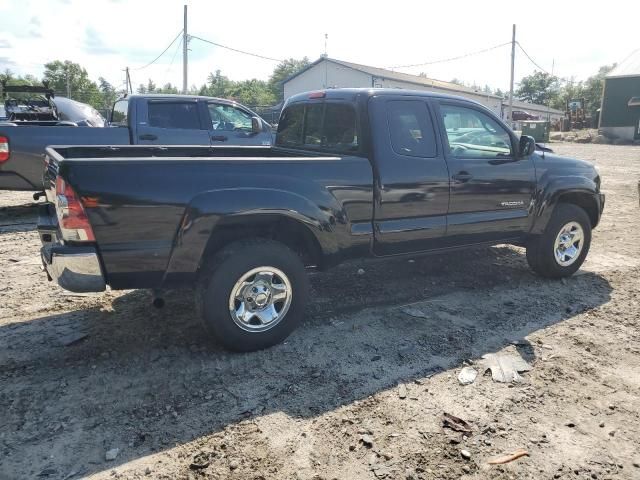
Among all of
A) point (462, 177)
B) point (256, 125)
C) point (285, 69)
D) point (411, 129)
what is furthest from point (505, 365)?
point (285, 69)

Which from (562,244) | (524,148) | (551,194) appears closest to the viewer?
(524,148)

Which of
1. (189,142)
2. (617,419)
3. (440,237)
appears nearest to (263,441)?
(617,419)

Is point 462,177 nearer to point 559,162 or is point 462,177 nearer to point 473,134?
point 473,134

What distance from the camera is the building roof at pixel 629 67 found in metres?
36.4

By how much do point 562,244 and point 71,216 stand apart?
187 inches

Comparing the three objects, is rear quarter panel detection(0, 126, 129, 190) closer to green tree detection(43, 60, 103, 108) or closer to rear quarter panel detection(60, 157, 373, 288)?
rear quarter panel detection(60, 157, 373, 288)

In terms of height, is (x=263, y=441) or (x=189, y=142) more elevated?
(x=189, y=142)

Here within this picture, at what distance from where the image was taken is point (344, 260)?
4004 millimetres

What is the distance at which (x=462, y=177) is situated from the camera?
446 cm

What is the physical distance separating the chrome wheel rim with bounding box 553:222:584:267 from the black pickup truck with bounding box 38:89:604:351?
2 centimetres

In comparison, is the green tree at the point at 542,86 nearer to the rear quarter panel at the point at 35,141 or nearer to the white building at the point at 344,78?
the white building at the point at 344,78

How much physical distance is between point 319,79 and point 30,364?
122 feet

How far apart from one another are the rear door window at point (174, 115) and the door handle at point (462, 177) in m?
5.31

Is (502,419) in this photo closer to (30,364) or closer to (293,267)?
(293,267)
